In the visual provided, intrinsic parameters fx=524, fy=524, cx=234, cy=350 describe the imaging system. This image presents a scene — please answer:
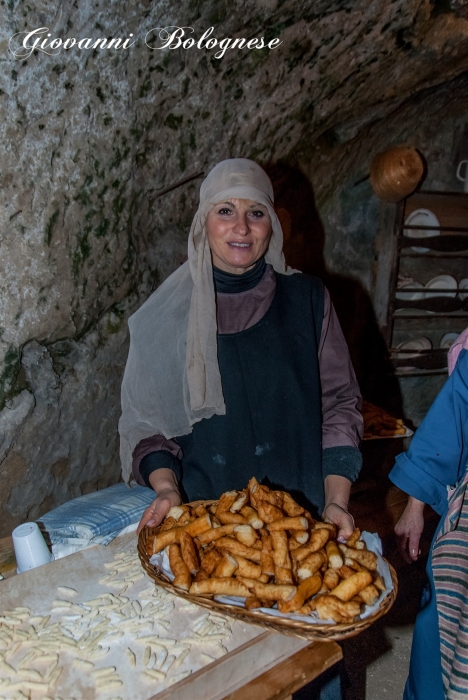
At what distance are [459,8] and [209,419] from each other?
11.5 feet

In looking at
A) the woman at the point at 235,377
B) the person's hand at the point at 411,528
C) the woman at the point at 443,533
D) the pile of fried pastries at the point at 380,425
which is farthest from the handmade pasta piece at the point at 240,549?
the pile of fried pastries at the point at 380,425

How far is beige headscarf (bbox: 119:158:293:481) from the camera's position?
79.0 inches

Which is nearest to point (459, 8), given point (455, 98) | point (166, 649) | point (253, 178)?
point (455, 98)

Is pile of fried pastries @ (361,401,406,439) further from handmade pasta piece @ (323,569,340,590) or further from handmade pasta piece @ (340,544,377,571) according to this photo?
handmade pasta piece @ (323,569,340,590)

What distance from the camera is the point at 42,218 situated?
263cm

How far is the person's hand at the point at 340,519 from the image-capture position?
1.70 metres

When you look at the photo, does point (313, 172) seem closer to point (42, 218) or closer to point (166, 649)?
point (42, 218)

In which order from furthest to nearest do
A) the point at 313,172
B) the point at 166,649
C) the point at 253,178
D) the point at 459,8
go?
the point at 313,172, the point at 459,8, the point at 253,178, the point at 166,649

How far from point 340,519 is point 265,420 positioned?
0.47 metres

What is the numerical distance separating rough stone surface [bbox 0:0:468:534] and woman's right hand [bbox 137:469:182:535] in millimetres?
1253

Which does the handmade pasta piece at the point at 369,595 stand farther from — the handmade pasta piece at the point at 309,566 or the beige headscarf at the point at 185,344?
the beige headscarf at the point at 185,344

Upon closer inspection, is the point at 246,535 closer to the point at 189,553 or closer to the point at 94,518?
the point at 189,553

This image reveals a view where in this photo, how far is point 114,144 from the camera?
2910 millimetres

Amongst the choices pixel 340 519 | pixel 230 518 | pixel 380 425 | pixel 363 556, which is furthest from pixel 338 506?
pixel 380 425
